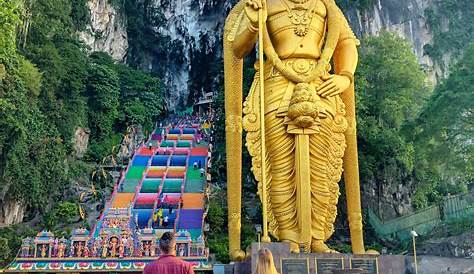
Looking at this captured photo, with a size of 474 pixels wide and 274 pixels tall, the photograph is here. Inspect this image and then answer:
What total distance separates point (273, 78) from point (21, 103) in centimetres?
894

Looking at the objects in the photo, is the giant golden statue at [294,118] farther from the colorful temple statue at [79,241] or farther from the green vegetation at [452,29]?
the green vegetation at [452,29]

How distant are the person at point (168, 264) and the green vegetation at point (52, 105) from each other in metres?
9.24

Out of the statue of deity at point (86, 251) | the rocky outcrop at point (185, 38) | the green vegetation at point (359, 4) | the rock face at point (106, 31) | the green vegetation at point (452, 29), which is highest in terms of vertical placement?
the rocky outcrop at point (185, 38)

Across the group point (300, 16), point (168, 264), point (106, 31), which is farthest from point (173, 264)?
point (106, 31)

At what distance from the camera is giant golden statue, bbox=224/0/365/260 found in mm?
4891

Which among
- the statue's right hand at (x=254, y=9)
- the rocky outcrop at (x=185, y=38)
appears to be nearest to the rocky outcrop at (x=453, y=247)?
the statue's right hand at (x=254, y=9)

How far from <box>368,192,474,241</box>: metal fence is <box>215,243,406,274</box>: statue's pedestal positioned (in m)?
8.35

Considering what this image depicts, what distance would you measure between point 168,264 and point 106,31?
23.0m

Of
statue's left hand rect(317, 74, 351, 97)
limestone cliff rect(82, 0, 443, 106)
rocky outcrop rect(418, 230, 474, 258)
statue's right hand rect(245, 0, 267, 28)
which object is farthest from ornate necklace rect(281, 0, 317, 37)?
limestone cliff rect(82, 0, 443, 106)

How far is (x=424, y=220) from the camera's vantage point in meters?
12.7

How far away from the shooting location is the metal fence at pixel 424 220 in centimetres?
1244

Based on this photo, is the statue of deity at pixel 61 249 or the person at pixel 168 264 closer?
the person at pixel 168 264

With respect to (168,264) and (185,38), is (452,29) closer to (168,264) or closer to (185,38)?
(185,38)

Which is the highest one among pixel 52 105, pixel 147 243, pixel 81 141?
pixel 52 105
